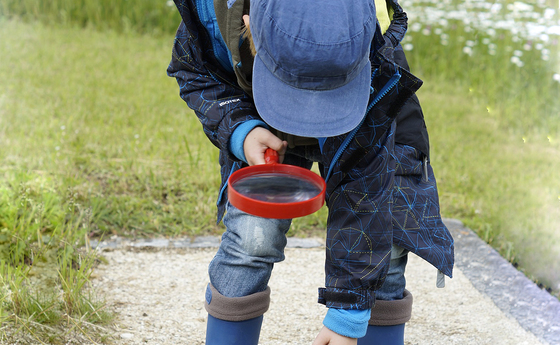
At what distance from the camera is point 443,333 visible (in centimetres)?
200

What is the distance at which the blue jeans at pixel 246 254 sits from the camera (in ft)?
4.60

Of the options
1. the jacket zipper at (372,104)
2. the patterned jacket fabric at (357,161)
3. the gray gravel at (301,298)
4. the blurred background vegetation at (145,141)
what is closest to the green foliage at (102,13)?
the blurred background vegetation at (145,141)

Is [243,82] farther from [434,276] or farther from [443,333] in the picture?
[434,276]

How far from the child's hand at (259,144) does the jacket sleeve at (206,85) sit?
0.05 m

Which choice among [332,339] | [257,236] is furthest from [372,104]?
[332,339]

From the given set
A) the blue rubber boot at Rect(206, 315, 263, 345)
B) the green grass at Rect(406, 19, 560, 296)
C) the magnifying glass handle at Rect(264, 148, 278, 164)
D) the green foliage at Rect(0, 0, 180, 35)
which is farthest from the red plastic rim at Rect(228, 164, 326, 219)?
the green foliage at Rect(0, 0, 180, 35)

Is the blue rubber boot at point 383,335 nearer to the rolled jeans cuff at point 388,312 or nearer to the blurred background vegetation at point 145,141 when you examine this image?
the rolled jeans cuff at point 388,312

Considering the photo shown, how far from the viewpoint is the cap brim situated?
3.90 feet

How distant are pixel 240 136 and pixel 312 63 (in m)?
0.32

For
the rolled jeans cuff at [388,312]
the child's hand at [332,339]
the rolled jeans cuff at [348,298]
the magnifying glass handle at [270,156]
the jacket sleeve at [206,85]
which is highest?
the jacket sleeve at [206,85]

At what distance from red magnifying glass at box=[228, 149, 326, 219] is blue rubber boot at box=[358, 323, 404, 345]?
0.47 meters

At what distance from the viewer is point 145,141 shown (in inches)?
127

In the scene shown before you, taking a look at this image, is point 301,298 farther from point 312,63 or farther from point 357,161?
point 312,63

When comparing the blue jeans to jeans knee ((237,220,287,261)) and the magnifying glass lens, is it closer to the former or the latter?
jeans knee ((237,220,287,261))
